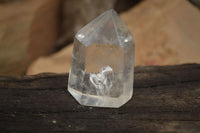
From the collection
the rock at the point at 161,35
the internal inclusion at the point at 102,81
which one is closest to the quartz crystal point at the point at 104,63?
the internal inclusion at the point at 102,81

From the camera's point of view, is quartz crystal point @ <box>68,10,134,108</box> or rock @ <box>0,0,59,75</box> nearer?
quartz crystal point @ <box>68,10,134,108</box>

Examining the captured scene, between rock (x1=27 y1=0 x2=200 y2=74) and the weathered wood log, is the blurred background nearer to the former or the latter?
rock (x1=27 y1=0 x2=200 y2=74)

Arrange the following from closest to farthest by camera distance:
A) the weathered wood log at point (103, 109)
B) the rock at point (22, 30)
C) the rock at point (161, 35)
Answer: the weathered wood log at point (103, 109) → the rock at point (161, 35) → the rock at point (22, 30)

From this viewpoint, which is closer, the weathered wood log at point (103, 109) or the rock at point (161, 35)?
the weathered wood log at point (103, 109)

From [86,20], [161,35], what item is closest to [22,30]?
[86,20]

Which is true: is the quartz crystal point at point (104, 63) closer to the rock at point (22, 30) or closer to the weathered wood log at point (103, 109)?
the weathered wood log at point (103, 109)

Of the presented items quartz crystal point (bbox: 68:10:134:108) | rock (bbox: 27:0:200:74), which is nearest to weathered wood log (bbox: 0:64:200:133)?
quartz crystal point (bbox: 68:10:134:108)
